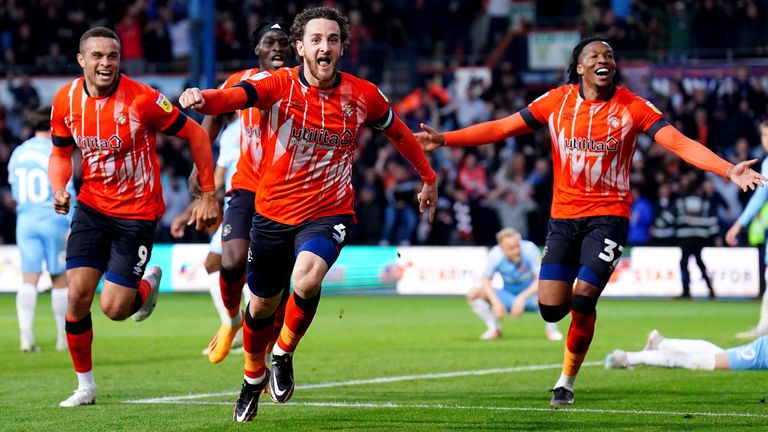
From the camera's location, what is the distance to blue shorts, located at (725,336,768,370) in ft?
32.2

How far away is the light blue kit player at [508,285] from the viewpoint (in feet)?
52.6

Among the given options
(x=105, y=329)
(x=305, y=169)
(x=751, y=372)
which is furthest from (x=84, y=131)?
(x=105, y=329)

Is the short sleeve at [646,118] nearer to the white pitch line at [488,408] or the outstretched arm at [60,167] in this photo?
the white pitch line at [488,408]

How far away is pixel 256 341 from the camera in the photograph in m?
8.73

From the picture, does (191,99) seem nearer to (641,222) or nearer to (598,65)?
(598,65)

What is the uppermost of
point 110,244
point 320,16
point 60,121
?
point 320,16

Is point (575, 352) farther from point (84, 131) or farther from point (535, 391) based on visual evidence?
point (84, 131)

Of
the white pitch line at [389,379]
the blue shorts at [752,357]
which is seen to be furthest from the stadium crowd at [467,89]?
the blue shorts at [752,357]

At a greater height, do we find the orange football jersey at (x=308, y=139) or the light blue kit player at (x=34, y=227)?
the orange football jersey at (x=308, y=139)

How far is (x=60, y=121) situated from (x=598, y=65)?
3.70 m

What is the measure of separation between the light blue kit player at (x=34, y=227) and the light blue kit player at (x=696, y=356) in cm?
601

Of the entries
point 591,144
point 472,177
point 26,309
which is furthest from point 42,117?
point 472,177

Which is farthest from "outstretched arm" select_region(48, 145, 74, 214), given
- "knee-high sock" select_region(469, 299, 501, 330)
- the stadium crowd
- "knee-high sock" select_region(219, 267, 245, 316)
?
the stadium crowd

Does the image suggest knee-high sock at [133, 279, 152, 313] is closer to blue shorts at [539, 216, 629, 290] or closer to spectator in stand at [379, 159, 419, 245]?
blue shorts at [539, 216, 629, 290]
